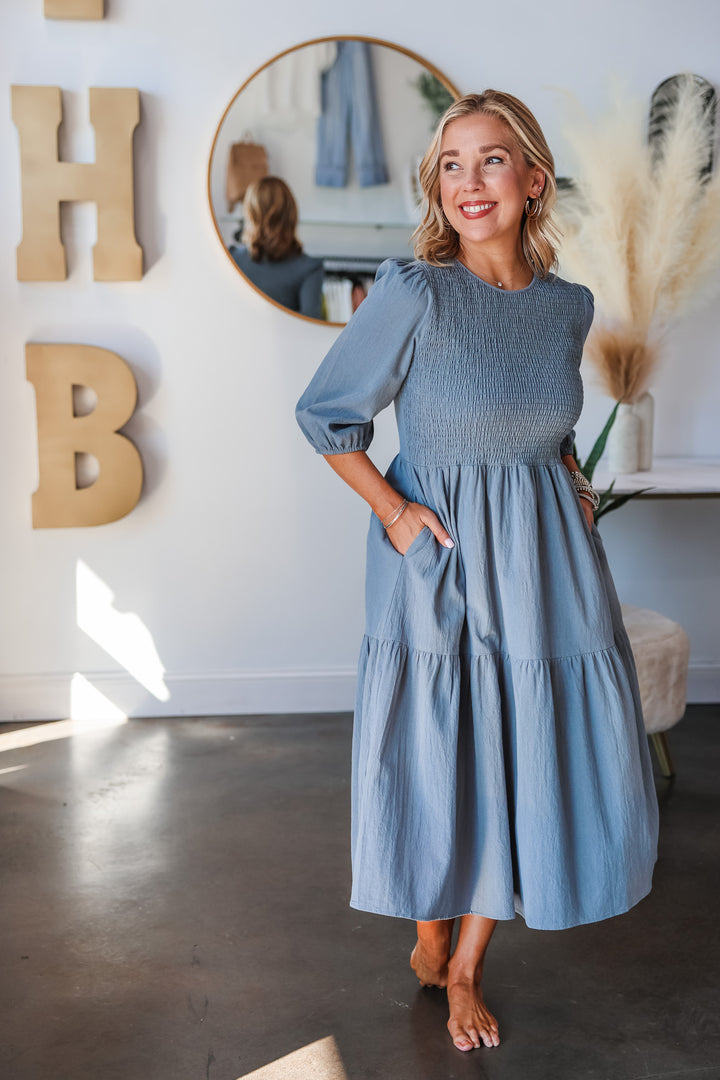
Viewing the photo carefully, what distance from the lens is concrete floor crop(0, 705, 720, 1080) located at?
168 centimetres

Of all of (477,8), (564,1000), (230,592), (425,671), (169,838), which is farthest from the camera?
(230,592)

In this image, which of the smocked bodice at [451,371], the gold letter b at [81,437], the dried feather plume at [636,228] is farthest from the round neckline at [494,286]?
the gold letter b at [81,437]

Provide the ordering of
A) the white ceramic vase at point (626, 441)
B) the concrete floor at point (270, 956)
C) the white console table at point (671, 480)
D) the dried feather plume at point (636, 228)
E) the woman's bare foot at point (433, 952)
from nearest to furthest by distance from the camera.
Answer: the concrete floor at point (270, 956) < the woman's bare foot at point (433, 952) < the white console table at point (671, 480) < the dried feather plume at point (636, 228) < the white ceramic vase at point (626, 441)

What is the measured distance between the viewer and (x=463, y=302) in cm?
160

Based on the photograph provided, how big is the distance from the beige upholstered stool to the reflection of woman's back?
149 cm

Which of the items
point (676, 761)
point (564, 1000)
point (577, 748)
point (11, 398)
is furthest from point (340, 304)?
point (564, 1000)

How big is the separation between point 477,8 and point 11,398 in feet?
6.66

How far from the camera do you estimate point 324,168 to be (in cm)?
321

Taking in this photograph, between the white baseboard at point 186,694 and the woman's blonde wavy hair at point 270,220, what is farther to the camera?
the white baseboard at point 186,694

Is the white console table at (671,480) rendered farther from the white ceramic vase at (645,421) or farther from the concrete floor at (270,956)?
the concrete floor at (270,956)

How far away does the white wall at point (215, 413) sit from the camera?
10.3 feet

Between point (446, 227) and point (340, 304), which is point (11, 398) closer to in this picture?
point (340, 304)

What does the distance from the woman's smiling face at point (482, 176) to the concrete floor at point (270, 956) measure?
4.63 feet

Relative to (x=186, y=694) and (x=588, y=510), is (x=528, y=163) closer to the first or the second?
(x=588, y=510)
